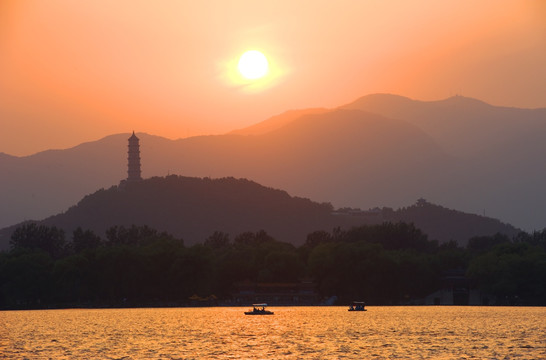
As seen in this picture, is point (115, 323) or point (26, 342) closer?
point (26, 342)

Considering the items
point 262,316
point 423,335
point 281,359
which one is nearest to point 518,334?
point 423,335

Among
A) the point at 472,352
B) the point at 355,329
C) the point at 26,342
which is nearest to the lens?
the point at 472,352

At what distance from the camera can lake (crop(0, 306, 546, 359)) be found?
100250 mm

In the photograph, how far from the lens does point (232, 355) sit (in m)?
98.7

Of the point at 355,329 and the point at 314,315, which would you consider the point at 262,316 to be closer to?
the point at 314,315

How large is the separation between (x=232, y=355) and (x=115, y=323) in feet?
222

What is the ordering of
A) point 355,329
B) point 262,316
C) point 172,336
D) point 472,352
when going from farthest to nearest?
point 262,316 → point 355,329 → point 172,336 → point 472,352

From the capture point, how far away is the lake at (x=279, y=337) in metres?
100

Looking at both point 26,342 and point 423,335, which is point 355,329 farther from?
point 26,342

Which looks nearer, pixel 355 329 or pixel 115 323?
pixel 355 329

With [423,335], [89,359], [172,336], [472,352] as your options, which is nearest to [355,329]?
[423,335]

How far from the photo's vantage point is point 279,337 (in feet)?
416

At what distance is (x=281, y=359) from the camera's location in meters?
93.6

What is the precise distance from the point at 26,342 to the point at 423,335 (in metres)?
52.3
